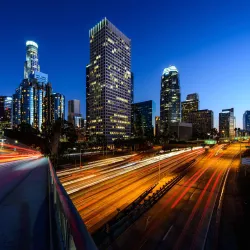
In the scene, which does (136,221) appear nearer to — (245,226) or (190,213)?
(190,213)

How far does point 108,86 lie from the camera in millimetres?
157875

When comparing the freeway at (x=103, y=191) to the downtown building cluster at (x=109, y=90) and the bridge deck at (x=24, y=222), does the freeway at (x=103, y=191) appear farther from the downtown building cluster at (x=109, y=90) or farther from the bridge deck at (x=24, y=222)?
the downtown building cluster at (x=109, y=90)

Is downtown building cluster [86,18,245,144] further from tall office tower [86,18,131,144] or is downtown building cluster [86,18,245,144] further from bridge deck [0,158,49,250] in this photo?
bridge deck [0,158,49,250]

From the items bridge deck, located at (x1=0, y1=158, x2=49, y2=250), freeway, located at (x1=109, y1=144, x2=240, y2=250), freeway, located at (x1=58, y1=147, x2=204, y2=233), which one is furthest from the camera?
freeway, located at (x1=58, y1=147, x2=204, y2=233)

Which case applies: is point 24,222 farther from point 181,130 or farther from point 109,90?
point 181,130

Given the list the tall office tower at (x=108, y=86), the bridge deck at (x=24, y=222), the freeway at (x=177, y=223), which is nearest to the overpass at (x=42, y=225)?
the bridge deck at (x=24, y=222)

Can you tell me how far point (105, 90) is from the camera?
509 feet

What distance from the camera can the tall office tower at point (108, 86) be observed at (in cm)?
15512

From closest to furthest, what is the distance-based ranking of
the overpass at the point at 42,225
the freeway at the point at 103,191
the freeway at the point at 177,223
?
the overpass at the point at 42,225
the freeway at the point at 177,223
the freeway at the point at 103,191

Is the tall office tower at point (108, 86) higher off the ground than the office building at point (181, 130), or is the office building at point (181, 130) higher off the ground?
the tall office tower at point (108, 86)

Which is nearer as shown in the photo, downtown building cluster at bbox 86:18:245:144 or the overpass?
the overpass

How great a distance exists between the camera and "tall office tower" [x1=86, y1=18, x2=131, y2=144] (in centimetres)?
15512

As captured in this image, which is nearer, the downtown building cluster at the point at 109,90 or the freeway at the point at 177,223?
the freeway at the point at 177,223

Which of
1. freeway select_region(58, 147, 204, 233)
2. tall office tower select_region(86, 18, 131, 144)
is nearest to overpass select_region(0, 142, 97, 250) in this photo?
freeway select_region(58, 147, 204, 233)
